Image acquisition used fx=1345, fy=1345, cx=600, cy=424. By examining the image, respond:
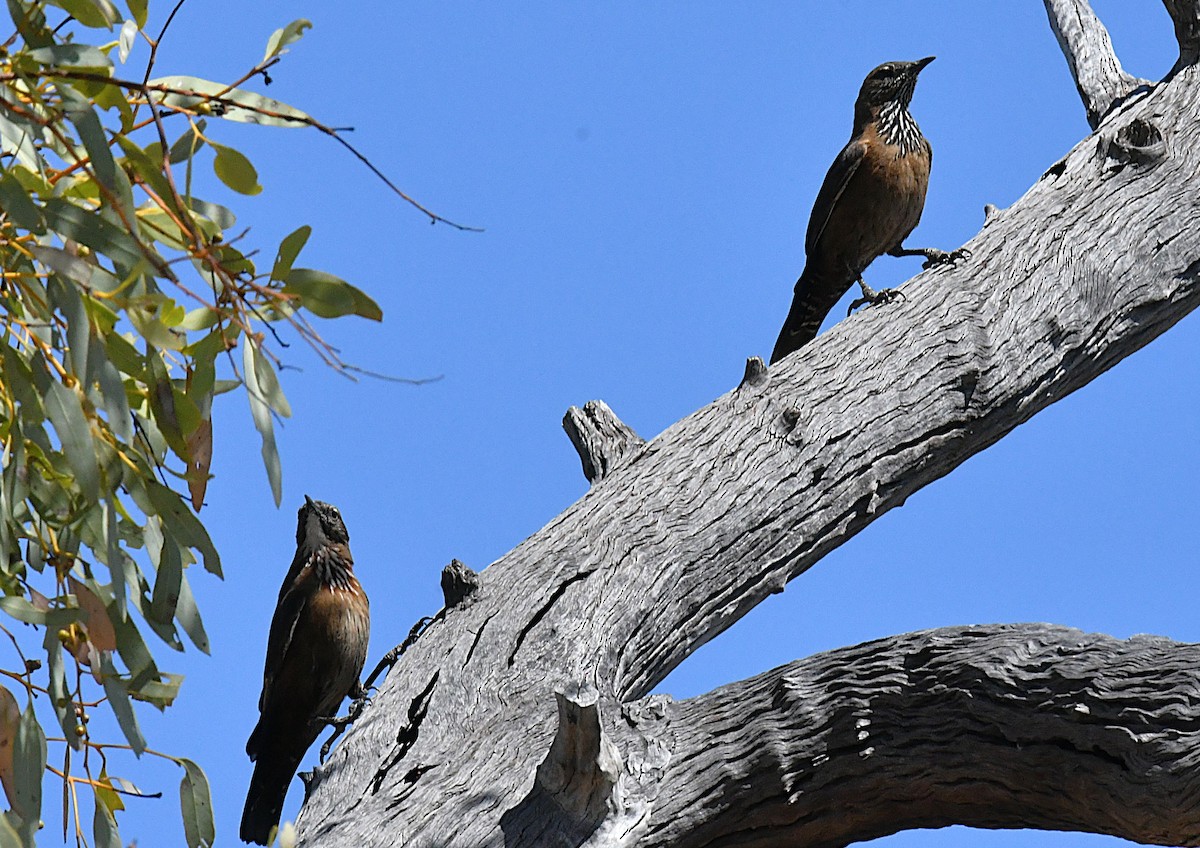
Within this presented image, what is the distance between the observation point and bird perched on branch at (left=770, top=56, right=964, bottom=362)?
18.3 feet

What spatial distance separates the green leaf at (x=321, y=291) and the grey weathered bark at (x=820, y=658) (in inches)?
38.7

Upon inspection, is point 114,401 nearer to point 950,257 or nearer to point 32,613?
point 32,613

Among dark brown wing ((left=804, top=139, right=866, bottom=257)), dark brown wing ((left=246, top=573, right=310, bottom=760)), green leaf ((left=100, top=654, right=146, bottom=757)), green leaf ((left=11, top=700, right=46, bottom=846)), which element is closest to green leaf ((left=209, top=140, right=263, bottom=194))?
green leaf ((left=100, top=654, right=146, bottom=757))

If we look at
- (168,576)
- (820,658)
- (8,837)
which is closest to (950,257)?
(820,658)

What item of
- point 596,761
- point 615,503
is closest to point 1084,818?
point 596,761

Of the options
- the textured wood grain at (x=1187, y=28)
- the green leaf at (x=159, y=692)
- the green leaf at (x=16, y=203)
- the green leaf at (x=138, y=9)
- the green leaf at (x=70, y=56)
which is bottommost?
the green leaf at (x=159, y=692)

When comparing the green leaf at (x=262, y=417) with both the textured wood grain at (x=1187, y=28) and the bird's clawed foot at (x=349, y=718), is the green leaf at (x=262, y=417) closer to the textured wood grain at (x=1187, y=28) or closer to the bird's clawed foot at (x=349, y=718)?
the bird's clawed foot at (x=349, y=718)

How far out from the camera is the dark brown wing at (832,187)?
5.71 meters

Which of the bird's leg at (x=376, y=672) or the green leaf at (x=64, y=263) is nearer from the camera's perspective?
the green leaf at (x=64, y=263)

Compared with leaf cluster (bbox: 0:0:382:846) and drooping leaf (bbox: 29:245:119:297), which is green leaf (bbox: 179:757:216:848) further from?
drooping leaf (bbox: 29:245:119:297)

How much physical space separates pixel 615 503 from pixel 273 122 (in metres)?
1.66

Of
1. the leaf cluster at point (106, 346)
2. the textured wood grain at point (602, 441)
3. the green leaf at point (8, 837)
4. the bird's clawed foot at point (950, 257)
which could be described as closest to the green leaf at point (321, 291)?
the leaf cluster at point (106, 346)

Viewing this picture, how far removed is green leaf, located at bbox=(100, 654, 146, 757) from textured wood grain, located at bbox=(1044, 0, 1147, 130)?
12.0 feet

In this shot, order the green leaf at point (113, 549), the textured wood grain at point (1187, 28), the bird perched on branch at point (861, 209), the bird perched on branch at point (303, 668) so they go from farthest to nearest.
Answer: the bird perched on branch at point (861, 209) < the bird perched on branch at point (303, 668) < the textured wood grain at point (1187, 28) < the green leaf at point (113, 549)
